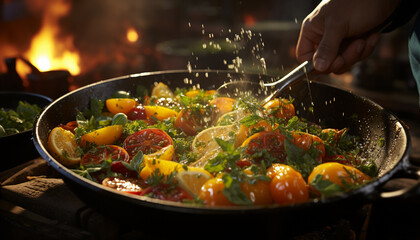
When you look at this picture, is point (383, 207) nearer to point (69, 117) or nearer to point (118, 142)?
point (118, 142)

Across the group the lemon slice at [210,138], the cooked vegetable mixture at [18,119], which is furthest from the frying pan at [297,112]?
the lemon slice at [210,138]

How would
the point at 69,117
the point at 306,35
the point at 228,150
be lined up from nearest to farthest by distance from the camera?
1. the point at 228,150
2. the point at 69,117
3. the point at 306,35

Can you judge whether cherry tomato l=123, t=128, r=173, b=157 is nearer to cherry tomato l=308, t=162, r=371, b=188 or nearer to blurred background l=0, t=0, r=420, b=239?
cherry tomato l=308, t=162, r=371, b=188

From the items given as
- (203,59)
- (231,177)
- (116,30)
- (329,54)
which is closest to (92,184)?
(231,177)

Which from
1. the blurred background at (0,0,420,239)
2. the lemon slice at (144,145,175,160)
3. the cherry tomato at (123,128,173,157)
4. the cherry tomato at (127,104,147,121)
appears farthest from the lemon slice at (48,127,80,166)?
the blurred background at (0,0,420,239)

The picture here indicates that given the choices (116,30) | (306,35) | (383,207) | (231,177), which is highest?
(116,30)

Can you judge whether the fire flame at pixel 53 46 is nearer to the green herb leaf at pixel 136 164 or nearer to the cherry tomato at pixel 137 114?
the cherry tomato at pixel 137 114
